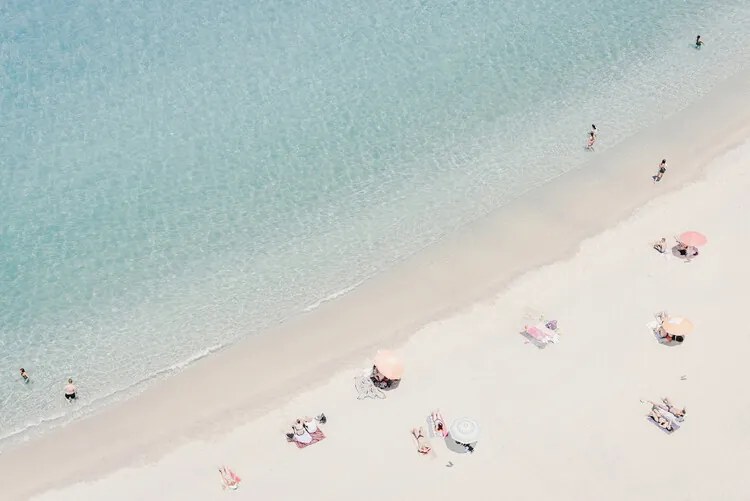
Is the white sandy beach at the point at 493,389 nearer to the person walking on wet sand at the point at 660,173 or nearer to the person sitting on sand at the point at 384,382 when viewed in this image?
the person sitting on sand at the point at 384,382

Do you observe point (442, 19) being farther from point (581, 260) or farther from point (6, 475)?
point (6, 475)

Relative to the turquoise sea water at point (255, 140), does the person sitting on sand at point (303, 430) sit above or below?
below

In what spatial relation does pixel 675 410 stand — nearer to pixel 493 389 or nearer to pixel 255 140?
pixel 493 389

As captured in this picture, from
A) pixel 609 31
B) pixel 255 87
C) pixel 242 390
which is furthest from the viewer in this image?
pixel 609 31

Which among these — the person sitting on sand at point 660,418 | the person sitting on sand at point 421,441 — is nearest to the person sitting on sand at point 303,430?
the person sitting on sand at point 421,441

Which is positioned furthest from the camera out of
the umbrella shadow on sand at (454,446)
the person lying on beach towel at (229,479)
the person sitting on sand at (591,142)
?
the person sitting on sand at (591,142)

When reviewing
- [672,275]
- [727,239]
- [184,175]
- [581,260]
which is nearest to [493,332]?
[581,260]

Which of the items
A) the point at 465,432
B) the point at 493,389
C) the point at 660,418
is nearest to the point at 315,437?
the point at 465,432
